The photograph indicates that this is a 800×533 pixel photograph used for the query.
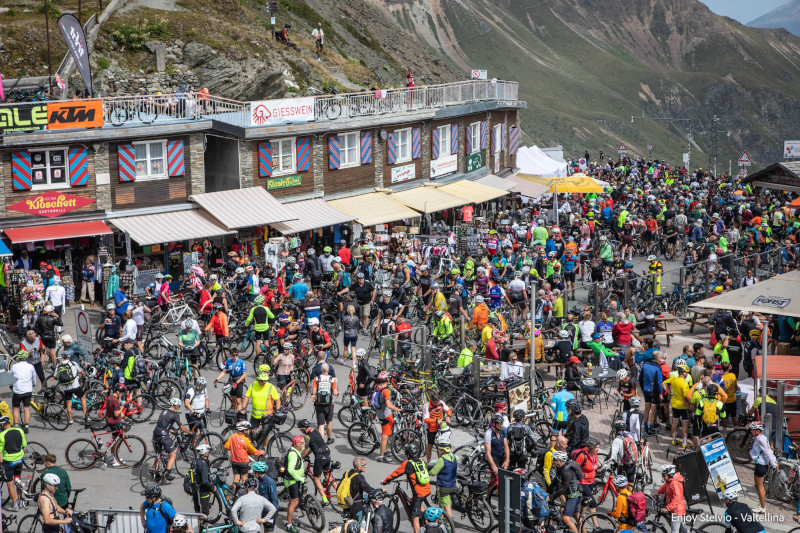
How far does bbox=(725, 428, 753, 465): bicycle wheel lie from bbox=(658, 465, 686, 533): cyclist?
429 cm

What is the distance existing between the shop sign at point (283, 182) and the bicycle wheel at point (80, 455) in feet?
53.6

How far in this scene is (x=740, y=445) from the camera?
19.2 meters

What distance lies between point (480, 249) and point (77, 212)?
46.1 ft

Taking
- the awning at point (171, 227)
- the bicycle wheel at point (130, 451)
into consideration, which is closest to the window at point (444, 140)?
the awning at point (171, 227)

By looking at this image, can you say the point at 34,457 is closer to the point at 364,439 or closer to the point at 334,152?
the point at 364,439

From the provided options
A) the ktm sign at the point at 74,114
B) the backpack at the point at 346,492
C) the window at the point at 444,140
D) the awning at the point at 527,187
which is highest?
the window at the point at 444,140

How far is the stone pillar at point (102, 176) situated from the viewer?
92.3ft

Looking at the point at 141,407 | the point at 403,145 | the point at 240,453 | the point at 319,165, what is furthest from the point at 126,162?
the point at 240,453

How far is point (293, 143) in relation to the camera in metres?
33.4

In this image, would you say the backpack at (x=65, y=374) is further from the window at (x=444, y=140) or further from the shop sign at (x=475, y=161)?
the shop sign at (x=475, y=161)

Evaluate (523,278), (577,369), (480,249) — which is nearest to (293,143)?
(480,249)

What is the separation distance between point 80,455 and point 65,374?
203 cm

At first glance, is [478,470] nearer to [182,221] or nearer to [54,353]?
[54,353]

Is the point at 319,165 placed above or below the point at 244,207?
above
